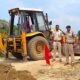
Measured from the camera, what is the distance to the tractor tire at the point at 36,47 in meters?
18.5

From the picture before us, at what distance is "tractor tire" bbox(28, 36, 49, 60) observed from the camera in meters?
18.5

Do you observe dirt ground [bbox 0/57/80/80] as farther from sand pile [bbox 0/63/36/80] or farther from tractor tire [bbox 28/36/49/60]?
tractor tire [bbox 28/36/49/60]

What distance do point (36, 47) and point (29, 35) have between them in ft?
2.93

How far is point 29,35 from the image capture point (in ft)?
60.4

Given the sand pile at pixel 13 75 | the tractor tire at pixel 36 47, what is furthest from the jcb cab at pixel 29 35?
the sand pile at pixel 13 75

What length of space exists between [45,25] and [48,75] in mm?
6972

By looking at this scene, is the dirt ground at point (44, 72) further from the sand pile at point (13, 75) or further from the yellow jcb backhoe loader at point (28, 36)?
the yellow jcb backhoe loader at point (28, 36)

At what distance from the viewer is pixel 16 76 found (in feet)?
42.1

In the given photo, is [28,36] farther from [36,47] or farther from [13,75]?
[13,75]

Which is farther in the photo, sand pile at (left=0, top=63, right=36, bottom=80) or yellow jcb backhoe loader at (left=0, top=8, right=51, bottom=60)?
yellow jcb backhoe loader at (left=0, top=8, right=51, bottom=60)

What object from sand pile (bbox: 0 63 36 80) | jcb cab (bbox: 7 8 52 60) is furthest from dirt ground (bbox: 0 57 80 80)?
jcb cab (bbox: 7 8 52 60)

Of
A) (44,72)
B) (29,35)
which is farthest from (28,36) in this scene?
(44,72)

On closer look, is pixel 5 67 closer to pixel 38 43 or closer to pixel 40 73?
Answer: pixel 40 73

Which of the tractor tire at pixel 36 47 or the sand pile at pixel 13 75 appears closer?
the sand pile at pixel 13 75
